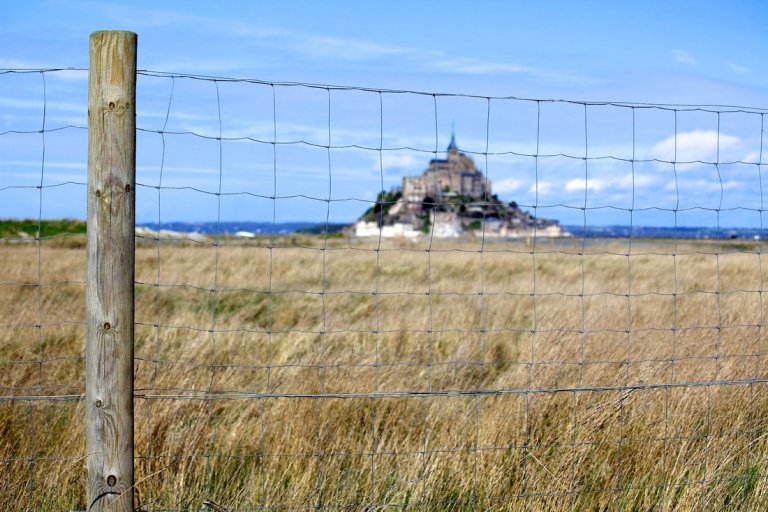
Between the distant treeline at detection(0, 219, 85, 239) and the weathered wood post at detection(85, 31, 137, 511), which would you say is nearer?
the weathered wood post at detection(85, 31, 137, 511)

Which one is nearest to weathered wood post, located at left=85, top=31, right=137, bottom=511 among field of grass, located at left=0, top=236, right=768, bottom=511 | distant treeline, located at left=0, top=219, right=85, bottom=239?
field of grass, located at left=0, top=236, right=768, bottom=511

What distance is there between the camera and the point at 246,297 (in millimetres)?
9875

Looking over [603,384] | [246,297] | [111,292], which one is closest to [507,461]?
[603,384]

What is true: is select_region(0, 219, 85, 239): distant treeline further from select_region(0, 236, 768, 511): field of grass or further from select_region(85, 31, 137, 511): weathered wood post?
select_region(85, 31, 137, 511): weathered wood post

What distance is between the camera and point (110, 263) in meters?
2.83

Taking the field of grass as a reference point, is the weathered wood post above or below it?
above

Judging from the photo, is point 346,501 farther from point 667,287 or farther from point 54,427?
point 667,287

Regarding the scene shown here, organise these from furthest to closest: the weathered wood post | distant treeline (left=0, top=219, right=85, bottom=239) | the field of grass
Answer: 1. distant treeline (left=0, top=219, right=85, bottom=239)
2. the field of grass
3. the weathered wood post

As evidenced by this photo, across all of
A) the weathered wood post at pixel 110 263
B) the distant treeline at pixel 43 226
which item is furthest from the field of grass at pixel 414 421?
the distant treeline at pixel 43 226

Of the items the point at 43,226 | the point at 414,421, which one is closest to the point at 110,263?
the point at 414,421

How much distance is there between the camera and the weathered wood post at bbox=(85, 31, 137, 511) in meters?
2.82

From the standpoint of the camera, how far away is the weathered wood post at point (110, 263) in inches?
111

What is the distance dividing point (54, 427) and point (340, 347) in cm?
250

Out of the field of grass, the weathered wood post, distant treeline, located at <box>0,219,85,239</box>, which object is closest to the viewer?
the weathered wood post
